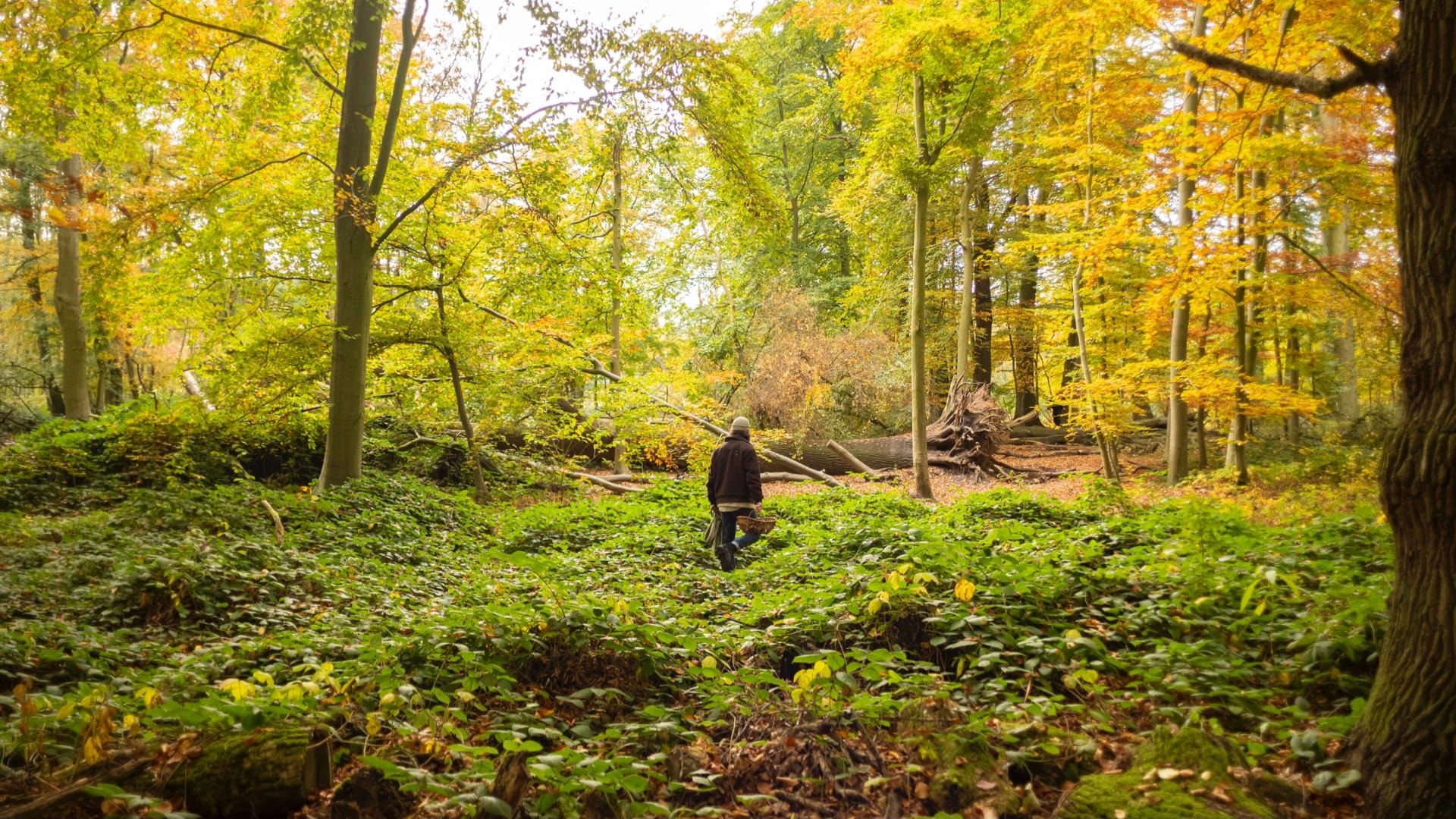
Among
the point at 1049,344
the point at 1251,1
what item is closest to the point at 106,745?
the point at 1251,1

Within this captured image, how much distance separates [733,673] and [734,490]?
4.26 meters

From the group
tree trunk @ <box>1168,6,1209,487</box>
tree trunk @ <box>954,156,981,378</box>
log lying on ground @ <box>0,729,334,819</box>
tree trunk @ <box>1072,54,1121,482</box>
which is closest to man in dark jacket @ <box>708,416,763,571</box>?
log lying on ground @ <box>0,729,334,819</box>

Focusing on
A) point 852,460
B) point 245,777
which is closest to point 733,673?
point 245,777

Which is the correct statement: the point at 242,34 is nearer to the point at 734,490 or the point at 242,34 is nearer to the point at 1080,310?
the point at 734,490

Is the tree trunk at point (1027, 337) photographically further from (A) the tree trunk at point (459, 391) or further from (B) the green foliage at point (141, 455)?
(B) the green foliage at point (141, 455)

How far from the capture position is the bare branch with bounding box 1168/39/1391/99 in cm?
271

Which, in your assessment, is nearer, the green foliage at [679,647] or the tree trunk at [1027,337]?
the green foliage at [679,647]

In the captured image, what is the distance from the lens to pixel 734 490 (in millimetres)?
8102

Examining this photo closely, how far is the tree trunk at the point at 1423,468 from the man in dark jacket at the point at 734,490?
19.0 feet

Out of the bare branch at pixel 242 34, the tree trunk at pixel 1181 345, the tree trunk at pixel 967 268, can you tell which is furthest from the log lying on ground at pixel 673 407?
the tree trunk at pixel 1181 345

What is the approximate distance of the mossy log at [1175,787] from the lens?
2449 millimetres

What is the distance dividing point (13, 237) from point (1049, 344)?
29950 mm

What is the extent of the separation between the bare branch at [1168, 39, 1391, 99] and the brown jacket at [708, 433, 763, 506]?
19.0 ft

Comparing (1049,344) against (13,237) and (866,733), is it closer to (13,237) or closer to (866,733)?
(866,733)
